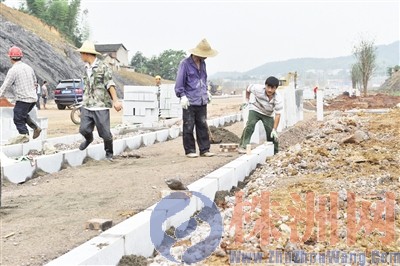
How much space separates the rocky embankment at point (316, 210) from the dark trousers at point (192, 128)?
1457 mm

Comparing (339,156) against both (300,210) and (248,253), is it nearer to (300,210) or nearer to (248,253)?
(300,210)

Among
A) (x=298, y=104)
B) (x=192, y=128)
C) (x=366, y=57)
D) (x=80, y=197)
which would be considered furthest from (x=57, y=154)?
(x=366, y=57)

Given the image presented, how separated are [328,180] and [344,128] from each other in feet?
18.3

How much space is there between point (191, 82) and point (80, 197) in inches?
123

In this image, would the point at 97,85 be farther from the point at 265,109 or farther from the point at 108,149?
the point at 265,109

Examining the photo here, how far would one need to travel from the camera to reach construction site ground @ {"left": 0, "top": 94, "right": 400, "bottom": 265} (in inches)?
163

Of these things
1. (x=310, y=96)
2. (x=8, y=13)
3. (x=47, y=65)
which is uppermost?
(x=8, y=13)

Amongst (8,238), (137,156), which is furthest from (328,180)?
(137,156)

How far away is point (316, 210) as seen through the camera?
4.72 m

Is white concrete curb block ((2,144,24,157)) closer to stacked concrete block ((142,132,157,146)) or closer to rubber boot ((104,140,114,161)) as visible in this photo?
rubber boot ((104,140,114,161))

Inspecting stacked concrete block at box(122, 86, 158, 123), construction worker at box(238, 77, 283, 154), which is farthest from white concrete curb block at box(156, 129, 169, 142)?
stacked concrete block at box(122, 86, 158, 123)

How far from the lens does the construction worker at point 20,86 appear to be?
8766 millimetres

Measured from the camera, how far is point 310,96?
1538 inches

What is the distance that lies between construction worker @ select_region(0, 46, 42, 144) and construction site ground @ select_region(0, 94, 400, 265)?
5.28ft
